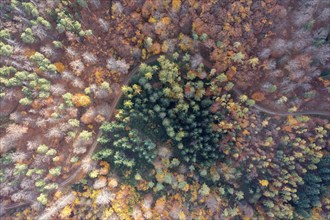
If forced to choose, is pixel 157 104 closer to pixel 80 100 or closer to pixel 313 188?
pixel 80 100

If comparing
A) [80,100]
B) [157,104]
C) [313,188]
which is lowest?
[313,188]

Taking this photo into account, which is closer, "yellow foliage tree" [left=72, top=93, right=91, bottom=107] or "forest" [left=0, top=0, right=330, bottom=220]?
"forest" [left=0, top=0, right=330, bottom=220]

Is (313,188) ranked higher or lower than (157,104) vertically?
lower

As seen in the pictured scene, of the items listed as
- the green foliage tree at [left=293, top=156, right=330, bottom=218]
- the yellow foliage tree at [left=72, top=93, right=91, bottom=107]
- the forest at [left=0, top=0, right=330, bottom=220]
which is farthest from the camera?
the green foliage tree at [left=293, top=156, right=330, bottom=218]

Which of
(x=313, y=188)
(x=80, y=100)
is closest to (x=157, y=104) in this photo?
(x=80, y=100)

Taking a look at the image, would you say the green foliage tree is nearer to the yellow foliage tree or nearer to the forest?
the forest

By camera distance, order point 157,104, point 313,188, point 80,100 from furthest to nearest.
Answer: point 313,188
point 157,104
point 80,100

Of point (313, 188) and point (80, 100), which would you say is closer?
point (80, 100)

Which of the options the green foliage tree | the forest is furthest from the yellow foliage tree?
the green foliage tree
